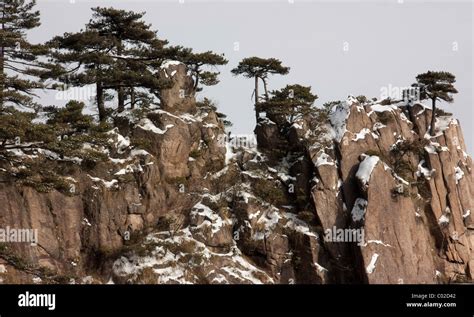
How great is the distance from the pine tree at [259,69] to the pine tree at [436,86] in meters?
10.5

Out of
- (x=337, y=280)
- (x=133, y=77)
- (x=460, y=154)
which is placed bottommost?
(x=337, y=280)

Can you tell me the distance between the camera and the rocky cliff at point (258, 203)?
3356cm

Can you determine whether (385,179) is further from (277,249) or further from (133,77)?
(133,77)

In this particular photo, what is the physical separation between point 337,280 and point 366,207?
4.97 meters

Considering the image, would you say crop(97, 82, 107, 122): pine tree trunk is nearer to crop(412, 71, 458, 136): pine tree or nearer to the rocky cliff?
the rocky cliff

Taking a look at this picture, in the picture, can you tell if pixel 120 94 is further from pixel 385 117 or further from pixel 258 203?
pixel 385 117

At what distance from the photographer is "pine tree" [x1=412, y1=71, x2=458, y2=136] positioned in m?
43.5

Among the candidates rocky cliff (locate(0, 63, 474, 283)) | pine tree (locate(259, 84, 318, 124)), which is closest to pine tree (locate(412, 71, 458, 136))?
rocky cliff (locate(0, 63, 474, 283))

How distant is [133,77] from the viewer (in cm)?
3878

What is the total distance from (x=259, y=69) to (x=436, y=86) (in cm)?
1315

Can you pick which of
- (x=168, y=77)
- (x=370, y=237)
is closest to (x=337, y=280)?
(x=370, y=237)

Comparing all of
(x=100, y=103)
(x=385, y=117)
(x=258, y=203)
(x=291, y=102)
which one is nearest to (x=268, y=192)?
(x=258, y=203)

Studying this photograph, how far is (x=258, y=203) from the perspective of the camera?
37.9 meters

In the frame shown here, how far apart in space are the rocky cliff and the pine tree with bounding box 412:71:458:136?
198cm
